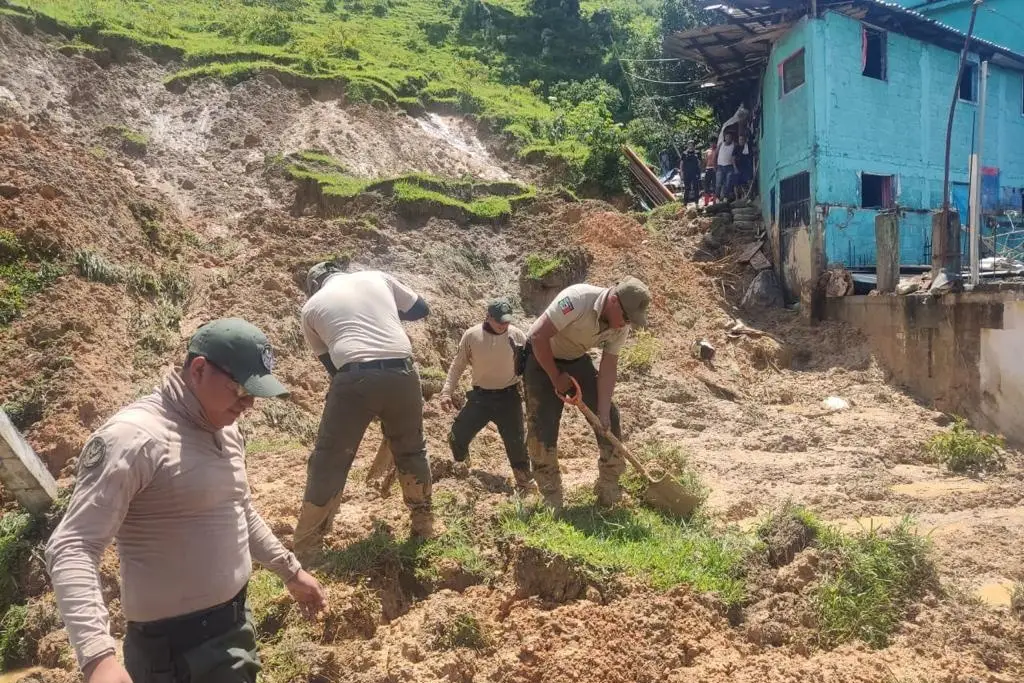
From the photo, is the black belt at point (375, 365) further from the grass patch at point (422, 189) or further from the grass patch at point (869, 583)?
the grass patch at point (422, 189)

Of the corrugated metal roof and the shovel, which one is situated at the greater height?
the corrugated metal roof

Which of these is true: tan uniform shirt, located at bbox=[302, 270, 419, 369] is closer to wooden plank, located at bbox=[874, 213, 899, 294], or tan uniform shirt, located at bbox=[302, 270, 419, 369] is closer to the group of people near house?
the group of people near house

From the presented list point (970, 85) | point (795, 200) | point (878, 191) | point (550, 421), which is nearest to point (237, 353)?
point (550, 421)

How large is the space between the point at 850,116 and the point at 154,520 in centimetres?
1305

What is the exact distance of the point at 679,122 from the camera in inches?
719

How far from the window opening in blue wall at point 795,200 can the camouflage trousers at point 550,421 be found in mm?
8476

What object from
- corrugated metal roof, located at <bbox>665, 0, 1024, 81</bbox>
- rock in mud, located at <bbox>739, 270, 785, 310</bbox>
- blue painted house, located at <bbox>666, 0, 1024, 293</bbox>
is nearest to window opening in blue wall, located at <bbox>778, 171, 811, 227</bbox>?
blue painted house, located at <bbox>666, 0, 1024, 293</bbox>

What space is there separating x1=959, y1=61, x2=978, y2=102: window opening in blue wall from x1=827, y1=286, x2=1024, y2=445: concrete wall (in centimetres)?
685

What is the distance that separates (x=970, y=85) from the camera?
13898 millimetres

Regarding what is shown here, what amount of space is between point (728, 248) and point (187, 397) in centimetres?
1188

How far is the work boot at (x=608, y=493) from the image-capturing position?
190 inches

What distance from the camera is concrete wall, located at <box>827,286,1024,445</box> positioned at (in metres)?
8.22

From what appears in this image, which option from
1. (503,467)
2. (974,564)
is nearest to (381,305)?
(503,467)

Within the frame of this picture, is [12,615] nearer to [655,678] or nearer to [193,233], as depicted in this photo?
[655,678]
